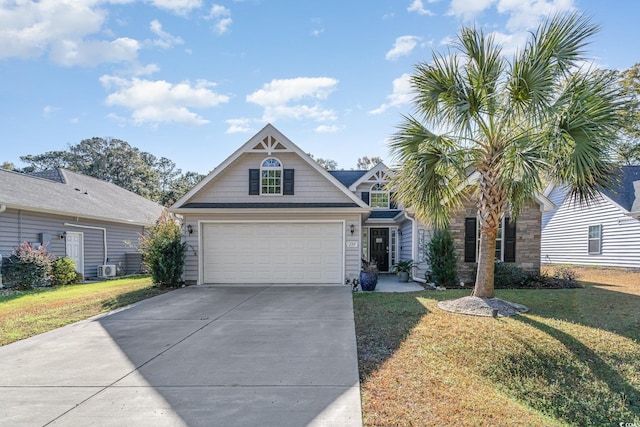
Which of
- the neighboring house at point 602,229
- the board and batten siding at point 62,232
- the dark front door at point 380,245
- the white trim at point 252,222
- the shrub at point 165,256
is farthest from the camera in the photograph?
the dark front door at point 380,245

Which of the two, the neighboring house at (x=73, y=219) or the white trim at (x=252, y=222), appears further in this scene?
the neighboring house at (x=73, y=219)

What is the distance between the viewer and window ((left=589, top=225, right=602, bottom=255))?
1738cm

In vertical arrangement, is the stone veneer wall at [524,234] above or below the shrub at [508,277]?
above

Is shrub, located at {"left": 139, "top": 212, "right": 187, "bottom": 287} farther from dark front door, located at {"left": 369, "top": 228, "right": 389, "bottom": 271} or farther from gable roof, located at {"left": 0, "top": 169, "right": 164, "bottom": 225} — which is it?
dark front door, located at {"left": 369, "top": 228, "right": 389, "bottom": 271}

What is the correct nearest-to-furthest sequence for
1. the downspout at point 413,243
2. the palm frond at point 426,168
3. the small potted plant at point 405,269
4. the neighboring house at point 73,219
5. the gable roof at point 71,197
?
the palm frond at point 426,168, the neighboring house at point 73,219, the gable roof at point 71,197, the downspout at point 413,243, the small potted plant at point 405,269

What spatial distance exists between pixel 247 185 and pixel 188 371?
837cm

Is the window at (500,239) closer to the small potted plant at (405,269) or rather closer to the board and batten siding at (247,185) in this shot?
the small potted plant at (405,269)

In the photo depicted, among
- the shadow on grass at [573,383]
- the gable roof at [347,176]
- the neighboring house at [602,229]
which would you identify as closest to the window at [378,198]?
the gable roof at [347,176]

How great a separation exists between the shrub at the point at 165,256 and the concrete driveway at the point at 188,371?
3.63m

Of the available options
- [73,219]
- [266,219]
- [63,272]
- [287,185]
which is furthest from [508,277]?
[73,219]

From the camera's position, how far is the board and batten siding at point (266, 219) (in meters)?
11.7

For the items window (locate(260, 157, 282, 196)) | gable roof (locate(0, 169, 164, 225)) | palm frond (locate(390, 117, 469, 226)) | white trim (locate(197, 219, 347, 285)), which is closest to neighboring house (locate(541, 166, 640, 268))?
palm frond (locate(390, 117, 469, 226))

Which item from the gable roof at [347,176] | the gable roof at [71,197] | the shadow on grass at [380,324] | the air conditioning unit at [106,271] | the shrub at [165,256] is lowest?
the air conditioning unit at [106,271]

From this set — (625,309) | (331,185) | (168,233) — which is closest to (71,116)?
(168,233)
